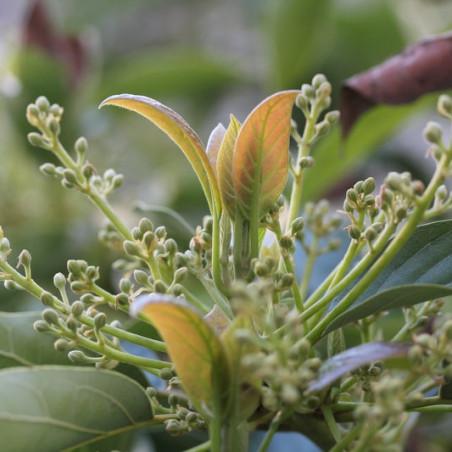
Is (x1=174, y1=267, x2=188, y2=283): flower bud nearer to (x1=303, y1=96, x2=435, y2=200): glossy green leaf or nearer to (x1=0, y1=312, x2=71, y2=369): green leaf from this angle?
(x1=0, y1=312, x2=71, y2=369): green leaf

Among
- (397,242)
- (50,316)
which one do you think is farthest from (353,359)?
(50,316)

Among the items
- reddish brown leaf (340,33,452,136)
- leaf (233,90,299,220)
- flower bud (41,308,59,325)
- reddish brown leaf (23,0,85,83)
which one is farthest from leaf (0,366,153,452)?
reddish brown leaf (23,0,85,83)

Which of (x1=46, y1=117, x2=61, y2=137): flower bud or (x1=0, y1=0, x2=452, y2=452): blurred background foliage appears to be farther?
(x1=0, y1=0, x2=452, y2=452): blurred background foliage

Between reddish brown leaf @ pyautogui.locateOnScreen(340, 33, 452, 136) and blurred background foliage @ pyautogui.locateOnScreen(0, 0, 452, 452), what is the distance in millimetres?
317

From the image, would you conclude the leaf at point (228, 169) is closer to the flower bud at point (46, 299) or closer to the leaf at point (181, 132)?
the leaf at point (181, 132)

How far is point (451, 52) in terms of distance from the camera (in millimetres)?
680

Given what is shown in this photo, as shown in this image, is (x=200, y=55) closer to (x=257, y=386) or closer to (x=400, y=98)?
(x=400, y=98)

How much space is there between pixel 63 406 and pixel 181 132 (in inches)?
7.3

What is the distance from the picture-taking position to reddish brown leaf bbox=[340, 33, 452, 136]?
0.68 m

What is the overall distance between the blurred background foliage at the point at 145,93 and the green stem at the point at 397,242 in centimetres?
59

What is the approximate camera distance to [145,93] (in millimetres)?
1606

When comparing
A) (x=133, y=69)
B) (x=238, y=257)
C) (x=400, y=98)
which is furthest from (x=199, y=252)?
(x=133, y=69)

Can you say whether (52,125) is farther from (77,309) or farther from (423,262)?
(423,262)

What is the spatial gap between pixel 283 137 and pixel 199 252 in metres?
0.10
